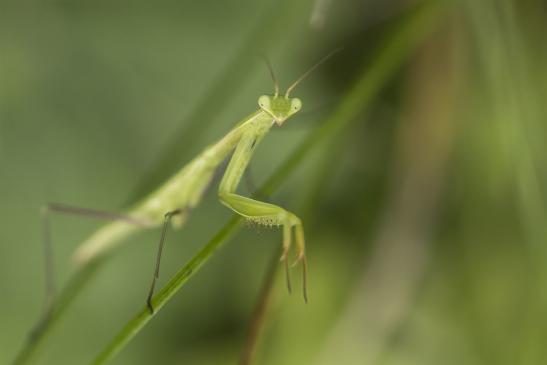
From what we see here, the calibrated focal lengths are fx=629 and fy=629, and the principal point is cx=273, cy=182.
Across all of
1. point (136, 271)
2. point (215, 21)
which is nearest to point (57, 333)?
point (136, 271)

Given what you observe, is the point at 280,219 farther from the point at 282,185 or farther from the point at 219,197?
the point at 282,185

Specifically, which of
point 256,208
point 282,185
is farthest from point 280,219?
point 282,185

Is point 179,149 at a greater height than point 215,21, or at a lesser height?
lesser

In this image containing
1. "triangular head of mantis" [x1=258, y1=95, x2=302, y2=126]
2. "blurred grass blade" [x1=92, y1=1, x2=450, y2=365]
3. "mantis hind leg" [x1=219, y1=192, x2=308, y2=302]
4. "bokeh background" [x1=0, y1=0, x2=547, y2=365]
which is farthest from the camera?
"bokeh background" [x1=0, y1=0, x2=547, y2=365]

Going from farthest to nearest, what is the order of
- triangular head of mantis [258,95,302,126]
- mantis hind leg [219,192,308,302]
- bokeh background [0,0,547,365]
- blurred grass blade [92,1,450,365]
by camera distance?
bokeh background [0,0,547,365] < triangular head of mantis [258,95,302,126] < mantis hind leg [219,192,308,302] < blurred grass blade [92,1,450,365]

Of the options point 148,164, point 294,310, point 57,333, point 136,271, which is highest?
point 148,164

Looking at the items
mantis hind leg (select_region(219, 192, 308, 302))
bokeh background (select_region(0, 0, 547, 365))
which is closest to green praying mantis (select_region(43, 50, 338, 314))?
mantis hind leg (select_region(219, 192, 308, 302))

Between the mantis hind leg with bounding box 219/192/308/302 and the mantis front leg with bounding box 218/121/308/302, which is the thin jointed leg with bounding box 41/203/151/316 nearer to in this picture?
the mantis front leg with bounding box 218/121/308/302

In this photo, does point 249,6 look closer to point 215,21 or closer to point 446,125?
point 215,21
